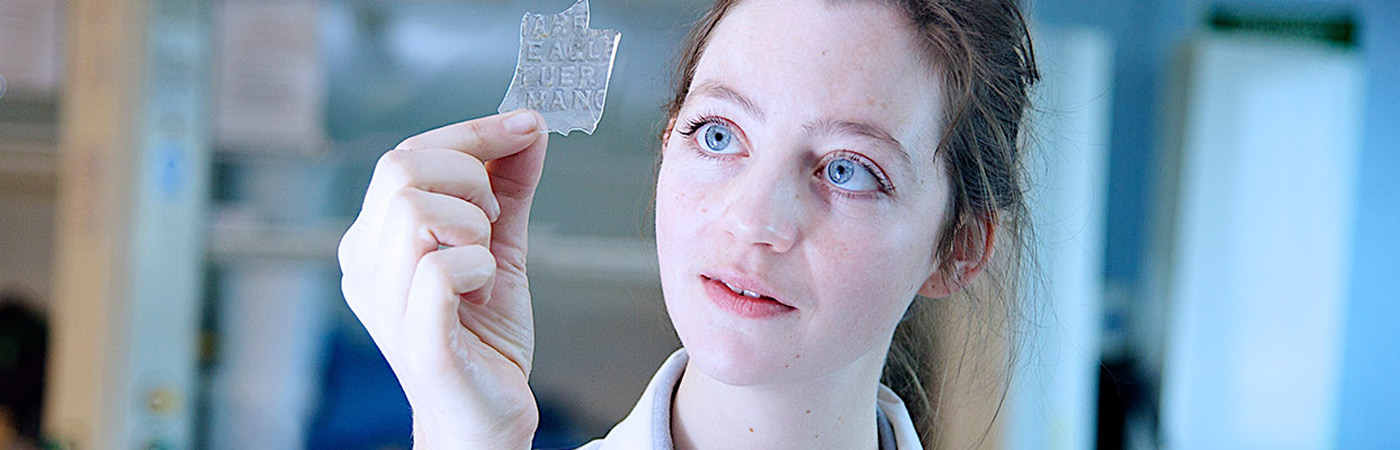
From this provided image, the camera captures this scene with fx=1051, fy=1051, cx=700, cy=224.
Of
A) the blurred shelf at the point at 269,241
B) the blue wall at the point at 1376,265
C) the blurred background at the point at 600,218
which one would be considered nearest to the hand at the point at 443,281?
the blurred background at the point at 600,218

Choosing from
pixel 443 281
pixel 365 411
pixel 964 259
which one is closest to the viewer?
pixel 443 281

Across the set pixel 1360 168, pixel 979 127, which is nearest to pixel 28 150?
pixel 979 127

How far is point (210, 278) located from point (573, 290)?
0.55 metres

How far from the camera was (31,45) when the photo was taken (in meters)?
1.59

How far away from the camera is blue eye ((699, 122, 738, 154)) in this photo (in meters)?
0.69

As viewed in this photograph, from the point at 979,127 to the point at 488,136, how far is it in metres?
0.34

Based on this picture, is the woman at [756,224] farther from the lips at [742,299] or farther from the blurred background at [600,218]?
the blurred background at [600,218]

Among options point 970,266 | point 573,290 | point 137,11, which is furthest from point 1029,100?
point 137,11

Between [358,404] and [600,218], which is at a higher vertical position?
[600,218]

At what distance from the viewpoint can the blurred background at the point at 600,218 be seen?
1.49m

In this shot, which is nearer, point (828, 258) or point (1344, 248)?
point (828, 258)

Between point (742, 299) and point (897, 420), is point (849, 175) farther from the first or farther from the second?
point (897, 420)

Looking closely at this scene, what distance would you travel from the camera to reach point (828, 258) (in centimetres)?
66

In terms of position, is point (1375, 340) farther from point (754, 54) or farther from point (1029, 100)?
point (754, 54)
